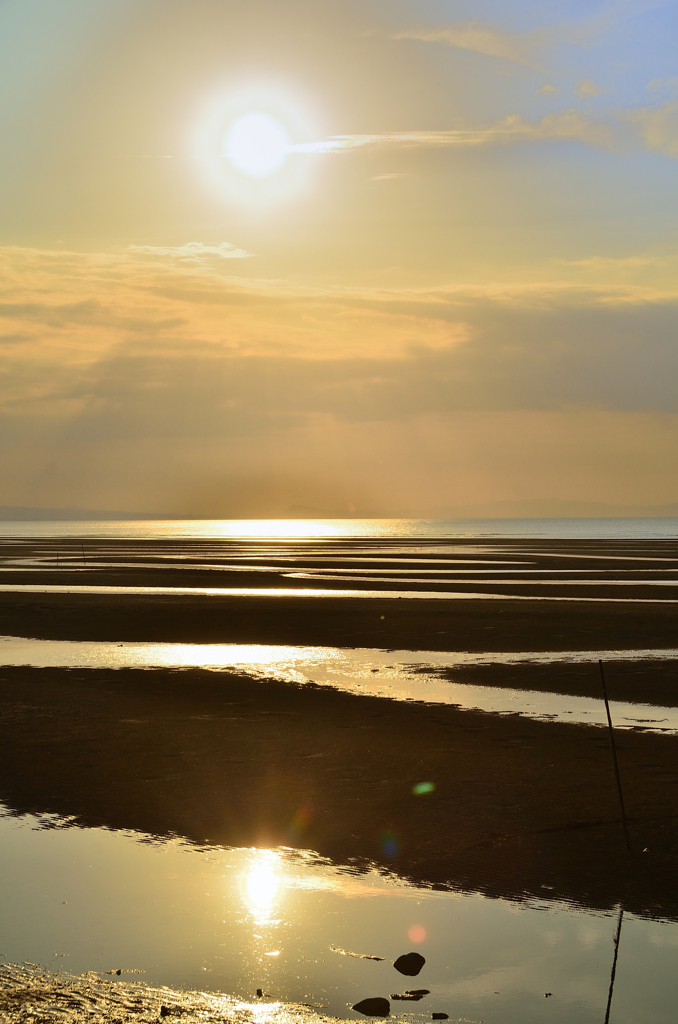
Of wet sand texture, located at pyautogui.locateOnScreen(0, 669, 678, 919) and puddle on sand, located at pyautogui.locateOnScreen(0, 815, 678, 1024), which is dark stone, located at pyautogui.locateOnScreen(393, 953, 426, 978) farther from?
wet sand texture, located at pyautogui.locateOnScreen(0, 669, 678, 919)

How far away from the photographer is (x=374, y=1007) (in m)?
6.94

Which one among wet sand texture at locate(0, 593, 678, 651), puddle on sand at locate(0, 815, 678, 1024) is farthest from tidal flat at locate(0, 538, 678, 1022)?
wet sand texture at locate(0, 593, 678, 651)

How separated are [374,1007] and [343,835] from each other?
4.08m

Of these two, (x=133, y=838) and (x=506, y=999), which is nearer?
(x=506, y=999)

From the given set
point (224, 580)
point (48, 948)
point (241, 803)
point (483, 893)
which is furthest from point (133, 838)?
point (224, 580)

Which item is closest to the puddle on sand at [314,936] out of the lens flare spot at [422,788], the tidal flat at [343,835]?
the tidal flat at [343,835]

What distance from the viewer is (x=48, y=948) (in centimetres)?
796

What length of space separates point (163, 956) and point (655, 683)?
1609cm

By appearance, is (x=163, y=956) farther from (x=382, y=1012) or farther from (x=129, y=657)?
(x=129, y=657)

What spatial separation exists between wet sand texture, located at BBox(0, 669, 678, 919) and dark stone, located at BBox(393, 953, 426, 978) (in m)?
1.82

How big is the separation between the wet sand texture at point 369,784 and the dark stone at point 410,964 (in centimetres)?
182

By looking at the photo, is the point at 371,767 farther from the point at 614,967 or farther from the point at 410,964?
the point at 614,967

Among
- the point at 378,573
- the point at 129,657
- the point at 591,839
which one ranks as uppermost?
the point at 378,573

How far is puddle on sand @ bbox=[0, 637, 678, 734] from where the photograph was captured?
60.8ft
